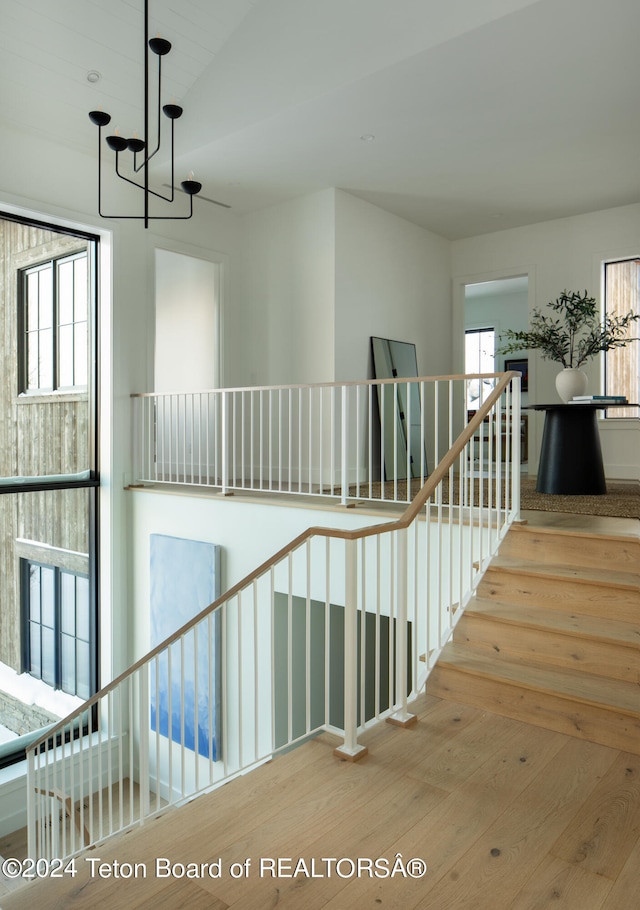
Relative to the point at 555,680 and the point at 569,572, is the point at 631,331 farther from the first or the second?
the point at 555,680

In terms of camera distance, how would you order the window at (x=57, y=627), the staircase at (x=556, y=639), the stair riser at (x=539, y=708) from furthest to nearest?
the window at (x=57, y=627) → the staircase at (x=556, y=639) → the stair riser at (x=539, y=708)

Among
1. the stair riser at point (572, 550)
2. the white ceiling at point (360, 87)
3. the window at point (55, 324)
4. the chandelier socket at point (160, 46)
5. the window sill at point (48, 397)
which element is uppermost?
the white ceiling at point (360, 87)

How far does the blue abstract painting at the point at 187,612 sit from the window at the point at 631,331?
4758 mm

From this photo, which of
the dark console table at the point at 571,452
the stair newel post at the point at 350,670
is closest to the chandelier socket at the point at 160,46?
the stair newel post at the point at 350,670

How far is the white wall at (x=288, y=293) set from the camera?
258 inches

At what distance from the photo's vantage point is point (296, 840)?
2154mm

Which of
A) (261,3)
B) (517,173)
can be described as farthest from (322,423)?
(261,3)

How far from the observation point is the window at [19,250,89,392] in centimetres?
578

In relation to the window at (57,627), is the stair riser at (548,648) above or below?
above

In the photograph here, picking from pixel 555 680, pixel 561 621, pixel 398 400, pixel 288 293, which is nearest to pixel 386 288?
pixel 288 293

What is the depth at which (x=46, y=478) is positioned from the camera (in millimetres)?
5867

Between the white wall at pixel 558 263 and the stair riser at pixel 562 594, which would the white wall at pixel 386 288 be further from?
the stair riser at pixel 562 594

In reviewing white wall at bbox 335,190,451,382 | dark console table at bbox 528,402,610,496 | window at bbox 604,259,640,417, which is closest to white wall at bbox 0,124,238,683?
white wall at bbox 335,190,451,382

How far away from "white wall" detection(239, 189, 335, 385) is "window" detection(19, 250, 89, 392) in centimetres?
174
